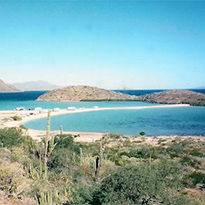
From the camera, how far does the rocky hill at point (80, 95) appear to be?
98.2 meters

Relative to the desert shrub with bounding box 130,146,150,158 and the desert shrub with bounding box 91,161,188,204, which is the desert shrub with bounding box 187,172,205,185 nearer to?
the desert shrub with bounding box 91,161,188,204

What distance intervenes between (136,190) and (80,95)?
97.3 m

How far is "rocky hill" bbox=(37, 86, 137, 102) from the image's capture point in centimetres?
9819

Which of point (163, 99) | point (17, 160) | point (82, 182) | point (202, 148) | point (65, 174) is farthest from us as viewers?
point (163, 99)

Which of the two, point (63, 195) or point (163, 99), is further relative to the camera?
point (163, 99)

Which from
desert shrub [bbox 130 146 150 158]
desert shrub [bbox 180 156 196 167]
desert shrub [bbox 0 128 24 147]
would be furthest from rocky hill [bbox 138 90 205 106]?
desert shrub [bbox 0 128 24 147]

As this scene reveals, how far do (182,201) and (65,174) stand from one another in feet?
17.2

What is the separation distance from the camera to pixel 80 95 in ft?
338

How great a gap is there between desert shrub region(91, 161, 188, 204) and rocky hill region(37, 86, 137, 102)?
89450 mm

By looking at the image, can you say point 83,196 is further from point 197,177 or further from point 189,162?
point 189,162

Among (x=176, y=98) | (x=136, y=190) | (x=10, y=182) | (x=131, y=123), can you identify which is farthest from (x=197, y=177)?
(x=176, y=98)

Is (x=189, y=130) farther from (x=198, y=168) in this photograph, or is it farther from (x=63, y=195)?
(x=63, y=195)

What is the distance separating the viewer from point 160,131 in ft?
105

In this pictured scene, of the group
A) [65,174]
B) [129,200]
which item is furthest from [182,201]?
[65,174]
